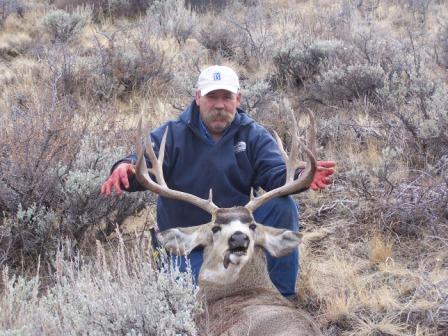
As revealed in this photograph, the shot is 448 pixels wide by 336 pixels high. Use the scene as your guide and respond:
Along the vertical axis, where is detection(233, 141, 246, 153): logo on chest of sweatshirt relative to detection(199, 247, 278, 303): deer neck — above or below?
above

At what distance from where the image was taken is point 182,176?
502 cm

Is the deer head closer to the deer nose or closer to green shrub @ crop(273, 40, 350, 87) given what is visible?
the deer nose

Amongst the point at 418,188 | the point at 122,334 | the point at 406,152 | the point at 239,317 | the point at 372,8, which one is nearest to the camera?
the point at 122,334

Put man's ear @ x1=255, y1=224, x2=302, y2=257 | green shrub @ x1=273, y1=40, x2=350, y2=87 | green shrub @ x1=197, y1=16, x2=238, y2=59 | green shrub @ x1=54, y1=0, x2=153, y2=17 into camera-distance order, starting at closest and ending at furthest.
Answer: man's ear @ x1=255, y1=224, x2=302, y2=257 → green shrub @ x1=273, y1=40, x2=350, y2=87 → green shrub @ x1=197, y1=16, x2=238, y2=59 → green shrub @ x1=54, y1=0, x2=153, y2=17

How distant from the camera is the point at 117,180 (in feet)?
14.1

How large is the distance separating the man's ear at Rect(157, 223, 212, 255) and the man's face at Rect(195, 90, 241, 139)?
0.89 m

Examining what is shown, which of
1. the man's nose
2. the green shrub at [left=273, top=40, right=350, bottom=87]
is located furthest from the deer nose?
the green shrub at [left=273, top=40, right=350, bottom=87]

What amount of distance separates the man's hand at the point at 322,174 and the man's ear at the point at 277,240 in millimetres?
343

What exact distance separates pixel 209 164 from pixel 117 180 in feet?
2.89

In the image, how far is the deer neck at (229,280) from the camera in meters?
4.29

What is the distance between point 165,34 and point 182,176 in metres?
7.29

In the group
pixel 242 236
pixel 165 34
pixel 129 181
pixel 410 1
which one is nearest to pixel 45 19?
pixel 165 34

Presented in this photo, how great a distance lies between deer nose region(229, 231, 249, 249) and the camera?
13.5 feet

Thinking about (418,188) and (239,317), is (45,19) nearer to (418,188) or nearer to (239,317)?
(418,188)
